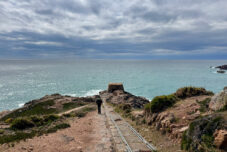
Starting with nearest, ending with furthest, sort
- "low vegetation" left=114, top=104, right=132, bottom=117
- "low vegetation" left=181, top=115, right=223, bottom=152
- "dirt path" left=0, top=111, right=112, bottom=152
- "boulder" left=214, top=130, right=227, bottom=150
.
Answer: "boulder" left=214, top=130, right=227, bottom=150, "low vegetation" left=181, top=115, right=223, bottom=152, "dirt path" left=0, top=111, right=112, bottom=152, "low vegetation" left=114, top=104, right=132, bottom=117

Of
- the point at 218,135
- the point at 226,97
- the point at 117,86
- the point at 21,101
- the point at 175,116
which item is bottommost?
the point at 21,101

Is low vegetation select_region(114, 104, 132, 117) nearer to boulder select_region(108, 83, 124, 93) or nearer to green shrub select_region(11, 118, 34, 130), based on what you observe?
green shrub select_region(11, 118, 34, 130)

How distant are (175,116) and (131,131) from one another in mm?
3257

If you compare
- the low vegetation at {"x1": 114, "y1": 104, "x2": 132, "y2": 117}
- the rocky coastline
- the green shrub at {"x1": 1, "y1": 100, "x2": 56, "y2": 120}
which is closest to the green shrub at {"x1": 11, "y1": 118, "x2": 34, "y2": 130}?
the rocky coastline

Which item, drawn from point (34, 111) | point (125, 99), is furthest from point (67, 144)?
point (125, 99)

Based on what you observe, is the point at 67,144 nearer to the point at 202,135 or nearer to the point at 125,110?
the point at 202,135

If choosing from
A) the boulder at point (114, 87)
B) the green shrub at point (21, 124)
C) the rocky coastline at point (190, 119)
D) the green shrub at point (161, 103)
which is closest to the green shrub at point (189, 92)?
the rocky coastline at point (190, 119)

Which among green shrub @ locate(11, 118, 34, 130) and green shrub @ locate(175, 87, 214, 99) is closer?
green shrub @ locate(175, 87, 214, 99)

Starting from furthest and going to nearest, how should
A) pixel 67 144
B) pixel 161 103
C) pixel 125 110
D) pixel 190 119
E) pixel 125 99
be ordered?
pixel 125 99 → pixel 125 110 → pixel 161 103 → pixel 67 144 → pixel 190 119

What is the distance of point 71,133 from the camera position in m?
12.9

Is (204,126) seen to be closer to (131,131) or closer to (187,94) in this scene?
(131,131)

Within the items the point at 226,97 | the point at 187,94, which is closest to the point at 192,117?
the point at 226,97

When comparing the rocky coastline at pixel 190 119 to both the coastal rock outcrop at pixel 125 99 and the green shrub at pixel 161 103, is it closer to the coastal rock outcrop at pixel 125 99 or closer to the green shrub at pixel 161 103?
the green shrub at pixel 161 103

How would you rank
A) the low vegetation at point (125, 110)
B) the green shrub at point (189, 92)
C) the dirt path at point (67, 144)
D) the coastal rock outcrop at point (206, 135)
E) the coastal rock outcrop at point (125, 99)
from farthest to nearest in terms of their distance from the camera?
the coastal rock outcrop at point (125, 99)
the low vegetation at point (125, 110)
the green shrub at point (189, 92)
the dirt path at point (67, 144)
the coastal rock outcrop at point (206, 135)
